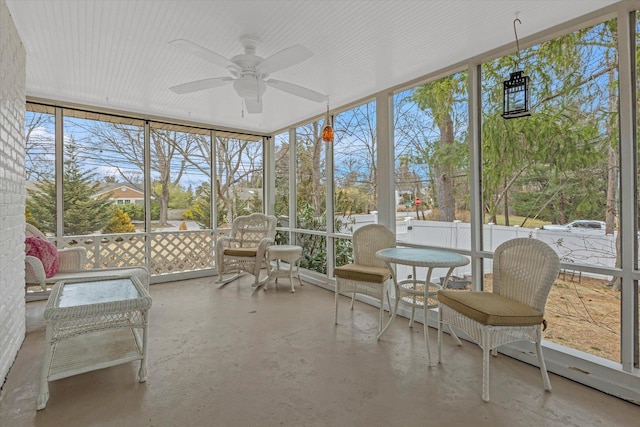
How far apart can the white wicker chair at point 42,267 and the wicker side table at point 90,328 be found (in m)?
A: 0.70

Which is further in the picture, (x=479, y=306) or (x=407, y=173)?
(x=407, y=173)

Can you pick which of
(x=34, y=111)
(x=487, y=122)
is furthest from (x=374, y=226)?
(x=34, y=111)

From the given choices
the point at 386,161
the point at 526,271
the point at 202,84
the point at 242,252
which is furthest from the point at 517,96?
the point at 242,252

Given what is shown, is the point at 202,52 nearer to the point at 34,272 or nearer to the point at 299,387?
the point at 299,387

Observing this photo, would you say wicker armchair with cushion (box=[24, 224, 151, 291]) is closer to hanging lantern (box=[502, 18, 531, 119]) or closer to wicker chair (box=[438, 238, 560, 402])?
wicker chair (box=[438, 238, 560, 402])

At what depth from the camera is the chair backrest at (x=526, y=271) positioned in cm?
199

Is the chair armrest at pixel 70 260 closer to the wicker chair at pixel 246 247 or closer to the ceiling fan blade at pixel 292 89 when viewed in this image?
the wicker chair at pixel 246 247

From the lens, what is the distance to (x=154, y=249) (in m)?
4.84

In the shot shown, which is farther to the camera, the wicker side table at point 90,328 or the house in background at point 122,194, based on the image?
the house in background at point 122,194

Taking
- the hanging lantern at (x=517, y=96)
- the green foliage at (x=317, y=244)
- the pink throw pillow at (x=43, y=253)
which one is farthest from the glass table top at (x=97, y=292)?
the hanging lantern at (x=517, y=96)

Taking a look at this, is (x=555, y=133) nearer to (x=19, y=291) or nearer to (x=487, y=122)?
(x=487, y=122)

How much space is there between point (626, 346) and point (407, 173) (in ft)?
7.13

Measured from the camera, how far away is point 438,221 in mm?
3221

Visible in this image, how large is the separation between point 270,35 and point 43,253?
298 cm
